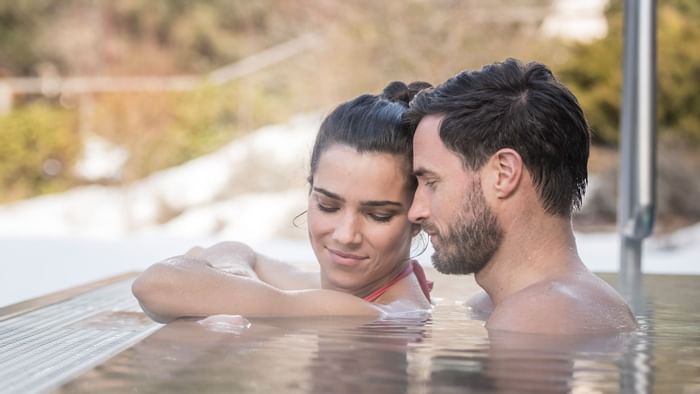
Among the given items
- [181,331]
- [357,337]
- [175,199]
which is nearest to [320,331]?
[357,337]

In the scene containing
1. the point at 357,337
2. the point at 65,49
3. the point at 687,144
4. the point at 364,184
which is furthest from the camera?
the point at 65,49

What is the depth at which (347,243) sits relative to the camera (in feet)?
9.61

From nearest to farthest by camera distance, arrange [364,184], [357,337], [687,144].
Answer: [357,337] → [364,184] → [687,144]

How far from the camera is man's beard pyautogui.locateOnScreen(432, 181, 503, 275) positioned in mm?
2625

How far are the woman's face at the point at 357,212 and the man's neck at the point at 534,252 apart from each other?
0.41 meters

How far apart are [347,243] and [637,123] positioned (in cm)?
295

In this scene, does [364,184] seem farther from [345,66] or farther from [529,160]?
[345,66]

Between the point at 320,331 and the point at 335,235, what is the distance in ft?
Result: 1.58

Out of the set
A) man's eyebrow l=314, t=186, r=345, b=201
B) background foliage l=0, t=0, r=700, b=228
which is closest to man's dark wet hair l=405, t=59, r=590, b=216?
man's eyebrow l=314, t=186, r=345, b=201

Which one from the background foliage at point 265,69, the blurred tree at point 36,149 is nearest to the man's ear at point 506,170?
the background foliage at point 265,69

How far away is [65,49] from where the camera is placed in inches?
704

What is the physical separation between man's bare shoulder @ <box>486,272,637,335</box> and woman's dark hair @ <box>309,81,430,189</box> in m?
0.59

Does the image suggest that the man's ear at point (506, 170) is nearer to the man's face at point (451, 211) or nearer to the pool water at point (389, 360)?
the man's face at point (451, 211)

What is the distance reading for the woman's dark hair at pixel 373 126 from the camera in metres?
2.98
